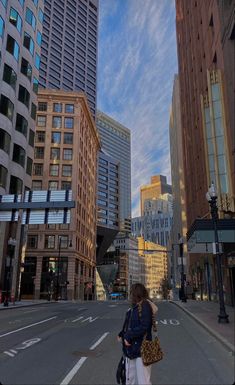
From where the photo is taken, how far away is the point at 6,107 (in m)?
43.4

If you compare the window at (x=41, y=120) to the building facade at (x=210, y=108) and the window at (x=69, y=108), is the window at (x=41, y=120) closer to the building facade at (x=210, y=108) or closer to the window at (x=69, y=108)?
the window at (x=69, y=108)

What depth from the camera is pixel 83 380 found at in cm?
721

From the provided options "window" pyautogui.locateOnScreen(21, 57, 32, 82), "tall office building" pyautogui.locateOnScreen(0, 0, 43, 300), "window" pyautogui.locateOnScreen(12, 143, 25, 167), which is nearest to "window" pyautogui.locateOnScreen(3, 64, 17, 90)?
"tall office building" pyautogui.locateOnScreen(0, 0, 43, 300)

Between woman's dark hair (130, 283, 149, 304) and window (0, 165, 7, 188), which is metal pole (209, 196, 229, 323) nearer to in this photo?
woman's dark hair (130, 283, 149, 304)

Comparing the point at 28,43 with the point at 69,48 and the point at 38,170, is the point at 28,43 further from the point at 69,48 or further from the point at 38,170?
the point at 69,48

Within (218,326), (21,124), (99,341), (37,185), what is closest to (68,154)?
(37,185)

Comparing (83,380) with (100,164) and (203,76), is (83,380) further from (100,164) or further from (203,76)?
(100,164)

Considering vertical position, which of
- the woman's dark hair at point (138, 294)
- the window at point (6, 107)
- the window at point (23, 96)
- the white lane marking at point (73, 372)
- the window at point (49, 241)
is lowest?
the white lane marking at point (73, 372)

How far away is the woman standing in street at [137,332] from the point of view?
17.4 ft

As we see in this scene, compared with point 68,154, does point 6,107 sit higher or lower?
lower

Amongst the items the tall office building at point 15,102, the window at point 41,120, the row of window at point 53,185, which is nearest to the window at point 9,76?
the tall office building at point 15,102

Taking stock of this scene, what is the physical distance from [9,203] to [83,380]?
17.7 meters

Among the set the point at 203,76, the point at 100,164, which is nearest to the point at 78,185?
the point at 203,76

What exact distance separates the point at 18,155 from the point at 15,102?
21.3 feet
